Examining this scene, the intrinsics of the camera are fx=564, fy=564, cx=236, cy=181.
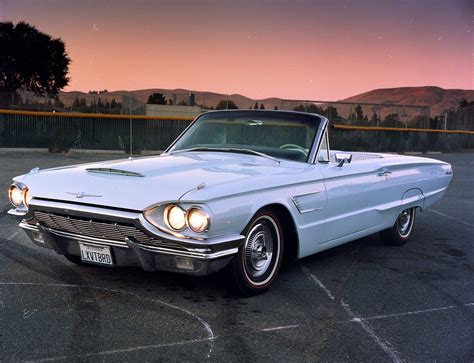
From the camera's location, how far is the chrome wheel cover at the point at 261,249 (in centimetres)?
442

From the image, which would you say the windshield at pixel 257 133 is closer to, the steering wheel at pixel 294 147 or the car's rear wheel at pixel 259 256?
the steering wheel at pixel 294 147

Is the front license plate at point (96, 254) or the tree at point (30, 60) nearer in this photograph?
the front license plate at point (96, 254)

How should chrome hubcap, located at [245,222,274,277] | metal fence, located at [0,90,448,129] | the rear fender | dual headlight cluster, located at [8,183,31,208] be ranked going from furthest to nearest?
metal fence, located at [0,90,448,129] → the rear fender → dual headlight cluster, located at [8,183,31,208] → chrome hubcap, located at [245,222,274,277]

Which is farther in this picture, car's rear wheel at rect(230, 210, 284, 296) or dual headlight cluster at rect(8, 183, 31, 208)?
dual headlight cluster at rect(8, 183, 31, 208)

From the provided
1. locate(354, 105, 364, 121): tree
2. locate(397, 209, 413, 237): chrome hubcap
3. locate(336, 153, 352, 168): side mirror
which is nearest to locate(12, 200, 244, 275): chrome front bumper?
locate(336, 153, 352, 168): side mirror

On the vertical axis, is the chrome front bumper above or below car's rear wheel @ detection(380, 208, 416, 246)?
above

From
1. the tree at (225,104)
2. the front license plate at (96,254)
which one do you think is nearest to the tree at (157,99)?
the tree at (225,104)

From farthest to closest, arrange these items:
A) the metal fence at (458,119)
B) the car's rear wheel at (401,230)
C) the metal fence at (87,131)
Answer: the metal fence at (458,119) → the metal fence at (87,131) → the car's rear wheel at (401,230)

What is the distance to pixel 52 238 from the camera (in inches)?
173

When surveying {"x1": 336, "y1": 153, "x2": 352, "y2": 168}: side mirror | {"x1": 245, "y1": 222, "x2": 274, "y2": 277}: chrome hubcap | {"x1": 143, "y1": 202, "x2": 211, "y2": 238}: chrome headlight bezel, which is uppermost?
{"x1": 336, "y1": 153, "x2": 352, "y2": 168}: side mirror

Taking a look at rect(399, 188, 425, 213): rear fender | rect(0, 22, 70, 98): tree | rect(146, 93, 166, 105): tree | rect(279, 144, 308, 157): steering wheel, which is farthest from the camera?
rect(0, 22, 70, 98): tree

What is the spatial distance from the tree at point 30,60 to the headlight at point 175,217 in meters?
43.7

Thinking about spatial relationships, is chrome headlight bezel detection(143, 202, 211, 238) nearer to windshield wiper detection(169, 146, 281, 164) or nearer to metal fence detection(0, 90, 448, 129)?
windshield wiper detection(169, 146, 281, 164)

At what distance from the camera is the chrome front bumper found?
3.92 m
